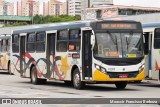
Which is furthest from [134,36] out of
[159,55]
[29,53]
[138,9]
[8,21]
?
[8,21]

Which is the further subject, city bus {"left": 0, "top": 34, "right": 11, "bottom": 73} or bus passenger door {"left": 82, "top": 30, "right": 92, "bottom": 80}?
city bus {"left": 0, "top": 34, "right": 11, "bottom": 73}

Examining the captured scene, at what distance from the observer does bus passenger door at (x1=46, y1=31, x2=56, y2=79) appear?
23.9 metres

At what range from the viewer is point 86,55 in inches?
824

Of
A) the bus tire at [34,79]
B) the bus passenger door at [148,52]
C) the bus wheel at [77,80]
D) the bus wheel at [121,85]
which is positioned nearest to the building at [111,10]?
the bus tire at [34,79]

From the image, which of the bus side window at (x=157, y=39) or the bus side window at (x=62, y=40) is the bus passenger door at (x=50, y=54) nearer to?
the bus side window at (x=62, y=40)

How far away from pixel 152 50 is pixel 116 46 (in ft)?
10.6

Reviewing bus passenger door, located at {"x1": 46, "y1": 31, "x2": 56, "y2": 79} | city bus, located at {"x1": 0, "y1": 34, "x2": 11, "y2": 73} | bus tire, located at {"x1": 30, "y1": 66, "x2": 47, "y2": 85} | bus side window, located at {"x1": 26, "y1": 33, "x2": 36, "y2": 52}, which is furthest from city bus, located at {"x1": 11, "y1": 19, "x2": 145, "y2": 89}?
city bus, located at {"x1": 0, "y1": 34, "x2": 11, "y2": 73}

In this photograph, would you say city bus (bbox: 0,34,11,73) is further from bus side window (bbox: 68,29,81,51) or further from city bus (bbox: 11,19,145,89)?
bus side window (bbox: 68,29,81,51)

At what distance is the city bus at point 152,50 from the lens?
22.7 meters

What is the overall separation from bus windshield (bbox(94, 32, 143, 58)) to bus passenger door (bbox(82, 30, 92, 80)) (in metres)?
0.49

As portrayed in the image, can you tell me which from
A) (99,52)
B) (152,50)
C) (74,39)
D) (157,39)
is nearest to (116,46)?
(99,52)

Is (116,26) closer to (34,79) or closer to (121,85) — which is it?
(121,85)

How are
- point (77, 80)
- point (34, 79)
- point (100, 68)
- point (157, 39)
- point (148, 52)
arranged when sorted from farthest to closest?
point (34, 79) < point (148, 52) < point (157, 39) < point (77, 80) < point (100, 68)

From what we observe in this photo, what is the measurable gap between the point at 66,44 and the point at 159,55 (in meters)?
4.07
